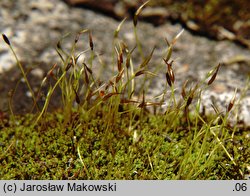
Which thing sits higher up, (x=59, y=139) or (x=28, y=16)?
(x=28, y=16)

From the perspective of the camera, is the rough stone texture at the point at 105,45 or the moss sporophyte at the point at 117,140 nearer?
the moss sporophyte at the point at 117,140

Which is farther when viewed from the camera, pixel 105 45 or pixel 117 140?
pixel 105 45

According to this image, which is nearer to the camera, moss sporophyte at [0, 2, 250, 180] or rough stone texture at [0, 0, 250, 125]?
moss sporophyte at [0, 2, 250, 180]

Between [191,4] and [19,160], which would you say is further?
[191,4]

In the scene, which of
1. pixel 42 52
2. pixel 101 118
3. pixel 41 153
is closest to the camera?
pixel 41 153

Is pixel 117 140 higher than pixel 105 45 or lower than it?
lower
